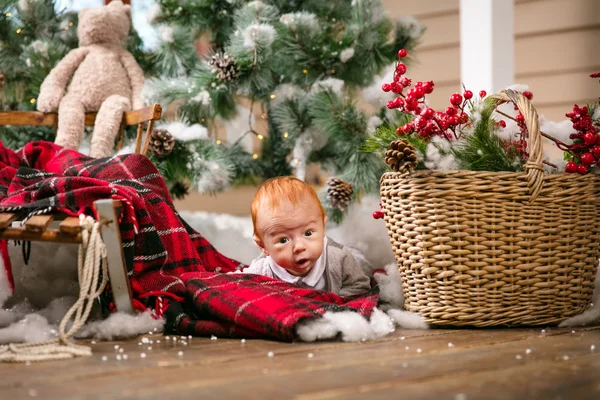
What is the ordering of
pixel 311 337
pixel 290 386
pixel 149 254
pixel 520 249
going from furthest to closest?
pixel 149 254
pixel 520 249
pixel 311 337
pixel 290 386

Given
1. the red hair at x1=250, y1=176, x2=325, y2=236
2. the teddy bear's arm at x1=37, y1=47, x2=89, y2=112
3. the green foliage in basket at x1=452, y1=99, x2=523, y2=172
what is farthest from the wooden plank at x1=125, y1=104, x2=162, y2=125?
the green foliage in basket at x1=452, y1=99, x2=523, y2=172

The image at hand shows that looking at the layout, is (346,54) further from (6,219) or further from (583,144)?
(6,219)

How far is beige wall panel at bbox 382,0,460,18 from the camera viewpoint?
3531mm

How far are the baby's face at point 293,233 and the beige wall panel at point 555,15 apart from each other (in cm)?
210

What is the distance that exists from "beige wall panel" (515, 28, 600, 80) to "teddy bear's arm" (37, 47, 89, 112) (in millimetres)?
2124

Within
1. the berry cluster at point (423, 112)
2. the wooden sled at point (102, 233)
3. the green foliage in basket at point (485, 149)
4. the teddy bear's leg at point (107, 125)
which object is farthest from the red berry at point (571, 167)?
the teddy bear's leg at point (107, 125)

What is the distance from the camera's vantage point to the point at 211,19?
266cm

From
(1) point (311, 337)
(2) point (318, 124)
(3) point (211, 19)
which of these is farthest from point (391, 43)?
(1) point (311, 337)

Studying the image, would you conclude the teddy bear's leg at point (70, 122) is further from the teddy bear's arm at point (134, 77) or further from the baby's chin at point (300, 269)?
the baby's chin at point (300, 269)

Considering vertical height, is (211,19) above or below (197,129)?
above

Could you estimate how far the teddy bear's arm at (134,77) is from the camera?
242cm

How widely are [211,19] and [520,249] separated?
161cm

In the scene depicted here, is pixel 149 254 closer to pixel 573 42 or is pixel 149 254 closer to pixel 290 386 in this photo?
pixel 290 386

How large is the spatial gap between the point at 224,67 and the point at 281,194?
762mm
